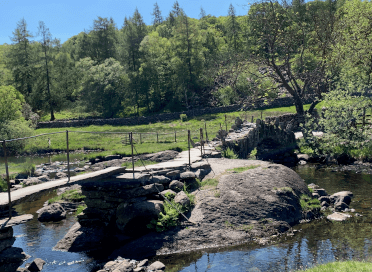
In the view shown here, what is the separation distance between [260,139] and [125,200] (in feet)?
64.1

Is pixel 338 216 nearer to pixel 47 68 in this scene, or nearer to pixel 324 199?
pixel 324 199

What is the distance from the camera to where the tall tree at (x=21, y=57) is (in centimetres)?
5888

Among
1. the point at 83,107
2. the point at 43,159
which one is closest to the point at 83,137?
the point at 43,159

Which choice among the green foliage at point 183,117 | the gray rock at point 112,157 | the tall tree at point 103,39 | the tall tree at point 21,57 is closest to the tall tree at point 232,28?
the tall tree at point 103,39

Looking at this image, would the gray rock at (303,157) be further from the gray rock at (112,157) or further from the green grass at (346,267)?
the green grass at (346,267)

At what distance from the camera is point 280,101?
57406 mm

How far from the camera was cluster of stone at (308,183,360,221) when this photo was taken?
1688 cm

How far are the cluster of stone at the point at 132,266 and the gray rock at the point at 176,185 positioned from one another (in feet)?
16.0

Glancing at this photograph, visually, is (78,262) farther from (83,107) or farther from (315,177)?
(83,107)

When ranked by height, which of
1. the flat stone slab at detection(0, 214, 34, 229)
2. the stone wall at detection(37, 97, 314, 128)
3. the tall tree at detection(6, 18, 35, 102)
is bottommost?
the flat stone slab at detection(0, 214, 34, 229)

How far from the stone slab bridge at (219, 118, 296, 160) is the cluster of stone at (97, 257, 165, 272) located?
637 inches

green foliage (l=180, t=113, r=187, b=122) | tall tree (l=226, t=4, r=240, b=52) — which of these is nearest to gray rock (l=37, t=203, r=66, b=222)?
green foliage (l=180, t=113, r=187, b=122)

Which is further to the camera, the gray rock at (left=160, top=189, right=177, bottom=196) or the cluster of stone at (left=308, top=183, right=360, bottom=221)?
the cluster of stone at (left=308, top=183, right=360, bottom=221)

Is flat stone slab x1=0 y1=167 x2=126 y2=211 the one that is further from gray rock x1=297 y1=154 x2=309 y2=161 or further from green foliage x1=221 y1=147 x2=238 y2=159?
A: gray rock x1=297 y1=154 x2=309 y2=161
